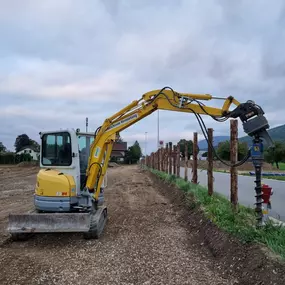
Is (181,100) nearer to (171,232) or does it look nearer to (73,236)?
(171,232)

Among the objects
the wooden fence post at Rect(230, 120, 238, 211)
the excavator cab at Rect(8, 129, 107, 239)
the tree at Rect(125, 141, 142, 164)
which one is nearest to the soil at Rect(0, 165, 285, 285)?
the excavator cab at Rect(8, 129, 107, 239)

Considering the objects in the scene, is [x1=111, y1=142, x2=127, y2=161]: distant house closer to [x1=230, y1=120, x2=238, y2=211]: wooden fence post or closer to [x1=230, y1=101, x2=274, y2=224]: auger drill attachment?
[x1=230, y1=120, x2=238, y2=211]: wooden fence post

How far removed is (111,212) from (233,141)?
495 centimetres

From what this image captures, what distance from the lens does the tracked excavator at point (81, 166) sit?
7.55m

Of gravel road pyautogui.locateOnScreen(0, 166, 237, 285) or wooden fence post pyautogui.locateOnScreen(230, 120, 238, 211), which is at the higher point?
wooden fence post pyautogui.locateOnScreen(230, 120, 238, 211)

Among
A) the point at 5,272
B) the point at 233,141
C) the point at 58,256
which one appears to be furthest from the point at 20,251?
the point at 233,141

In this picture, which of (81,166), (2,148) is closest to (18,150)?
(2,148)

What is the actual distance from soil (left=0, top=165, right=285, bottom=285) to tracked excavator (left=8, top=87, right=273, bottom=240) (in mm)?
477

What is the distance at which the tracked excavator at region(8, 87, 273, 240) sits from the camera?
755 centimetres

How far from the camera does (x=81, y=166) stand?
9031 millimetres

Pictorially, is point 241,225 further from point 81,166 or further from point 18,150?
point 18,150

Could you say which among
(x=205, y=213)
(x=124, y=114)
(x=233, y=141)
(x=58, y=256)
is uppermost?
(x=124, y=114)

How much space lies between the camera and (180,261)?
6211 millimetres

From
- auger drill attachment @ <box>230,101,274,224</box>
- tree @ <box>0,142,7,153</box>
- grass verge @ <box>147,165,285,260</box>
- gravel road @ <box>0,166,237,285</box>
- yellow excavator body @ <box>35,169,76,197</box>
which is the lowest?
gravel road @ <box>0,166,237,285</box>
